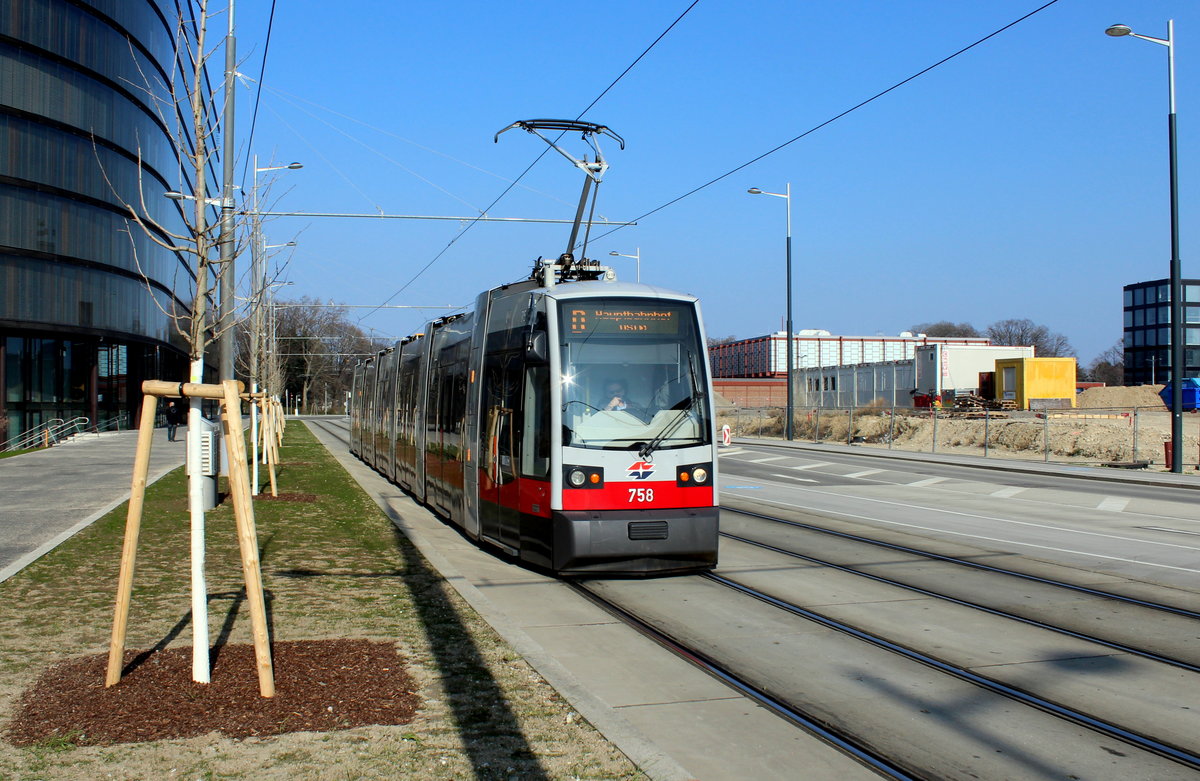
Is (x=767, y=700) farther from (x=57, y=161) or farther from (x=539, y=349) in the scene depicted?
(x=57, y=161)

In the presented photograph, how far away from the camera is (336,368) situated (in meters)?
103

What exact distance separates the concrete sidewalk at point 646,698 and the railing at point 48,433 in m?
34.5

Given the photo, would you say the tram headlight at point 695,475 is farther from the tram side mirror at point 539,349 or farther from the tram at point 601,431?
the tram side mirror at point 539,349

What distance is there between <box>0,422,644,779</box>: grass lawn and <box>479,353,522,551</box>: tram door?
40.2 inches

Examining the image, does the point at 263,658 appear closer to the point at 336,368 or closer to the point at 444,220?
the point at 444,220

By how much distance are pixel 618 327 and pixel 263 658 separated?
227 inches

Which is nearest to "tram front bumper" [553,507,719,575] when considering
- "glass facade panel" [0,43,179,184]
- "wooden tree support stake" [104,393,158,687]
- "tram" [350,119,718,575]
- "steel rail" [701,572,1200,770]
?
"tram" [350,119,718,575]

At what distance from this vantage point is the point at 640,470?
34.1ft

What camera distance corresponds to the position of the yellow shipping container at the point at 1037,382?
151ft

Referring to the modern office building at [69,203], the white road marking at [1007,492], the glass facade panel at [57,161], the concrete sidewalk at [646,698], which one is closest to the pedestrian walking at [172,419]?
the modern office building at [69,203]

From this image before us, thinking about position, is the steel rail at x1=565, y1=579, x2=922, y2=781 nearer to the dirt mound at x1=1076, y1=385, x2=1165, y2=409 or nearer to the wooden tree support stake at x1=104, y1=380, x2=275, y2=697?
the wooden tree support stake at x1=104, y1=380, x2=275, y2=697

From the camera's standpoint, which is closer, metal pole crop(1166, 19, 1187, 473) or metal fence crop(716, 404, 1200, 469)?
metal pole crop(1166, 19, 1187, 473)

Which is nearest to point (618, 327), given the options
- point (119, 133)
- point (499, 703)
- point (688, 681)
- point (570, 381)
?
point (570, 381)

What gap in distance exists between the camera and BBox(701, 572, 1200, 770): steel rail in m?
5.59
